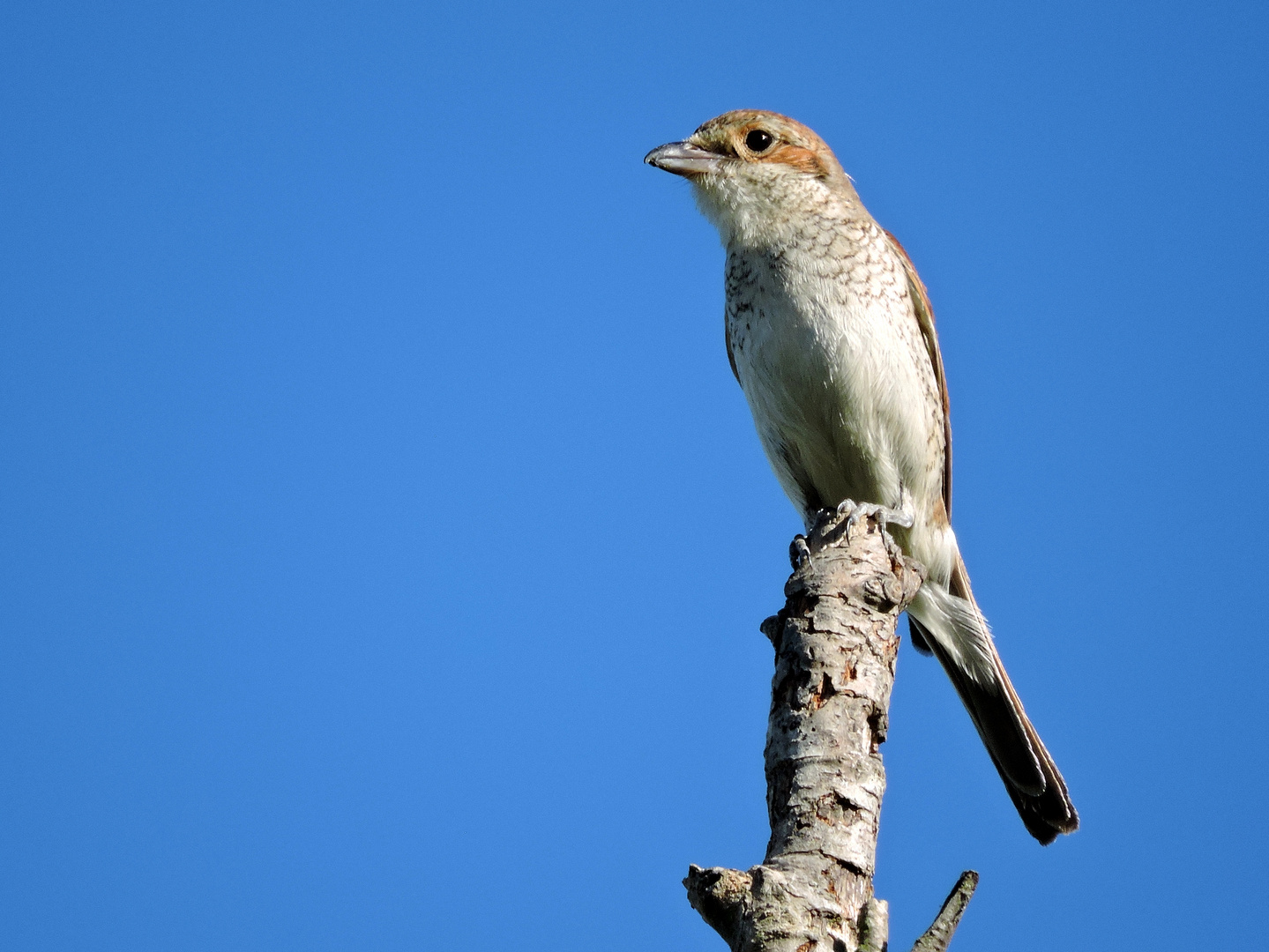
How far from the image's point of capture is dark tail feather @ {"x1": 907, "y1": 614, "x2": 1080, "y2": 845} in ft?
16.0

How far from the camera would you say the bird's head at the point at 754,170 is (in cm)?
572

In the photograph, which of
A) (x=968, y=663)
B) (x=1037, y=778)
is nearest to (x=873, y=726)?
(x=1037, y=778)

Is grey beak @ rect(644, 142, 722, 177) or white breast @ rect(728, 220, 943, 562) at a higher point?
grey beak @ rect(644, 142, 722, 177)

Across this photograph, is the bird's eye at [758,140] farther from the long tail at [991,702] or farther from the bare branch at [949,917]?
the bare branch at [949,917]

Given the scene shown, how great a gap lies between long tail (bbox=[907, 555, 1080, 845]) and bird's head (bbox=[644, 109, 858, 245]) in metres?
1.99

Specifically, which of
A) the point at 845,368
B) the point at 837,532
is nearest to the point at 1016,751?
the point at 837,532

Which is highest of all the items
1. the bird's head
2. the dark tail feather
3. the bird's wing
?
the bird's head

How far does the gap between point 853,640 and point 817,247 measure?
2483 millimetres

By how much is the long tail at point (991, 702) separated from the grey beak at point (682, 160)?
2.39m

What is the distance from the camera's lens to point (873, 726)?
10.9 ft

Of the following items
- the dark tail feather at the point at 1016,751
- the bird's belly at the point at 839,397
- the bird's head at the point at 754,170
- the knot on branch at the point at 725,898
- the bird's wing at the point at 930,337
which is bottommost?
the knot on branch at the point at 725,898

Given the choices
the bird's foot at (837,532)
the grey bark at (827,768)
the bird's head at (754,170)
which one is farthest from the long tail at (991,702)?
the bird's head at (754,170)

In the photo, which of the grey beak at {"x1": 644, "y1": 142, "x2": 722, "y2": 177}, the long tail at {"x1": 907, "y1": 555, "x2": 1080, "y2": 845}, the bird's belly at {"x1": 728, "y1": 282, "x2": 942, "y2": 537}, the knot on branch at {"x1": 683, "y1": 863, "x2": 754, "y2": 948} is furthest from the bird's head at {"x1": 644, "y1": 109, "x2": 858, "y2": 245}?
the knot on branch at {"x1": 683, "y1": 863, "x2": 754, "y2": 948}

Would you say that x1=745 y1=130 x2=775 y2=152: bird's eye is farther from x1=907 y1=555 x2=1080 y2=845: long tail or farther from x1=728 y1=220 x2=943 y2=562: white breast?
→ x1=907 y1=555 x2=1080 y2=845: long tail
